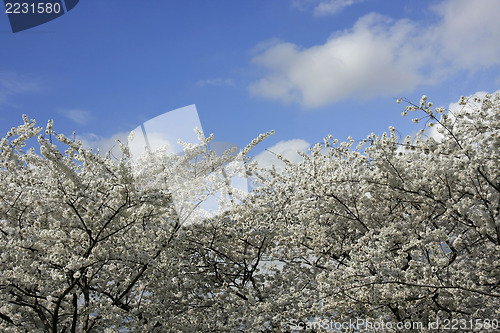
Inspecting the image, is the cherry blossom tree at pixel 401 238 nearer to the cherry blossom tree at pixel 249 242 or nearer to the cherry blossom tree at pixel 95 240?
the cherry blossom tree at pixel 249 242

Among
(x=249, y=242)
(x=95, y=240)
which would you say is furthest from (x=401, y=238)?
(x=95, y=240)

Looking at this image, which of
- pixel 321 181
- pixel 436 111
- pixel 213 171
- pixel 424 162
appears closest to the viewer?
pixel 436 111

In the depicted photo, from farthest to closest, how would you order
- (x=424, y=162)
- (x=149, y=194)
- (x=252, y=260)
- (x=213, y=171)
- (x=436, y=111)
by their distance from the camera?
1. (x=213, y=171)
2. (x=252, y=260)
3. (x=424, y=162)
4. (x=436, y=111)
5. (x=149, y=194)

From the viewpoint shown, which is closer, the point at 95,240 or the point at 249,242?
the point at 95,240

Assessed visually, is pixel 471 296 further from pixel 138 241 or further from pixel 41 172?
pixel 41 172

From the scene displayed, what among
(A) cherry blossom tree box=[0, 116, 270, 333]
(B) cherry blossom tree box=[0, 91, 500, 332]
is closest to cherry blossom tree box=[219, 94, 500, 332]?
(B) cherry blossom tree box=[0, 91, 500, 332]

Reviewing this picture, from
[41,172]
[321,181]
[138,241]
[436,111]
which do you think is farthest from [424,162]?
[41,172]

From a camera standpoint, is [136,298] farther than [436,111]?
Yes

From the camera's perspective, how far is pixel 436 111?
23.0 feet

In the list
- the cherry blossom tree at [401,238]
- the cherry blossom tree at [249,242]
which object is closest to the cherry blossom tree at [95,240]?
the cherry blossom tree at [249,242]

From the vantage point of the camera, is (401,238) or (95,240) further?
(401,238)

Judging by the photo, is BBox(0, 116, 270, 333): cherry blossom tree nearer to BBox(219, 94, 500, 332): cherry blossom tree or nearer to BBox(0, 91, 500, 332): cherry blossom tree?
BBox(0, 91, 500, 332): cherry blossom tree

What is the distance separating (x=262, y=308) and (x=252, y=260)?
1690mm

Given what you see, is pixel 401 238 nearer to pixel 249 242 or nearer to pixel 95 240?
pixel 249 242
